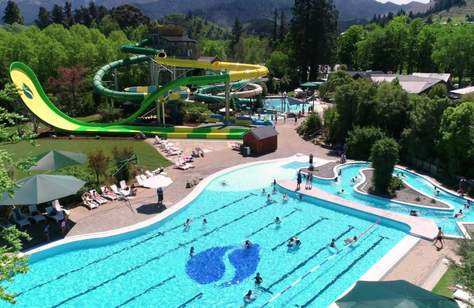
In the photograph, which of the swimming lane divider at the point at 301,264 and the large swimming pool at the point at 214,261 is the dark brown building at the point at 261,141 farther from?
the swimming lane divider at the point at 301,264

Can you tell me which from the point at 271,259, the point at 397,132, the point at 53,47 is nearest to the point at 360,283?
the point at 271,259

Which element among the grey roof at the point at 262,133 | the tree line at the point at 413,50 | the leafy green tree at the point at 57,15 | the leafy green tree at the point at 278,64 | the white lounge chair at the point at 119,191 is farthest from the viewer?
the leafy green tree at the point at 57,15

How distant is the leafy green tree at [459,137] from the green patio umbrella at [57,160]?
67.8ft

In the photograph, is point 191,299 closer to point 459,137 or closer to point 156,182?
point 156,182

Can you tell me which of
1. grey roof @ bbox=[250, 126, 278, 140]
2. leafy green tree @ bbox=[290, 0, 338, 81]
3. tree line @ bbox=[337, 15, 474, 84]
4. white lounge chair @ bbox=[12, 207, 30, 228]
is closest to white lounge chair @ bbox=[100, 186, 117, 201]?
white lounge chair @ bbox=[12, 207, 30, 228]

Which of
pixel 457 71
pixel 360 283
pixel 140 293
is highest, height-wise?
pixel 457 71

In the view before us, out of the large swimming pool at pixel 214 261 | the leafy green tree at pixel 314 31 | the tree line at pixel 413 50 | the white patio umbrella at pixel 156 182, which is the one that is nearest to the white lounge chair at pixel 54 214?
the large swimming pool at pixel 214 261

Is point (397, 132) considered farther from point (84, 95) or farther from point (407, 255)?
point (84, 95)

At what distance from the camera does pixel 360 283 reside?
39.0ft

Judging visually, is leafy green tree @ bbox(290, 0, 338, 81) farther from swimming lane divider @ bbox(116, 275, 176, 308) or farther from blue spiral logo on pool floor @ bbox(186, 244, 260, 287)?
swimming lane divider @ bbox(116, 275, 176, 308)

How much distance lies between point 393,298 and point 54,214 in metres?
14.7

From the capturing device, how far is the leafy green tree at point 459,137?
2278cm

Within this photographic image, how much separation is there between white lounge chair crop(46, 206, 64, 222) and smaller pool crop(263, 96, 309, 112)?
1303 inches

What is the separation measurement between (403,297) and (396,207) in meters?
11.0
